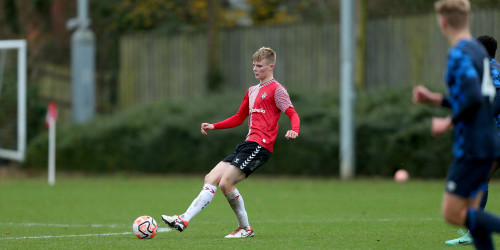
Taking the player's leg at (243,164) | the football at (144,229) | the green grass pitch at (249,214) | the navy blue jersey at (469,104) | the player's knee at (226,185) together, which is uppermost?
the navy blue jersey at (469,104)

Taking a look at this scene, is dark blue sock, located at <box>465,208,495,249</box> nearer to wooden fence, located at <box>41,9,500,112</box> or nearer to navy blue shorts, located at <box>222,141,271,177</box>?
navy blue shorts, located at <box>222,141,271,177</box>

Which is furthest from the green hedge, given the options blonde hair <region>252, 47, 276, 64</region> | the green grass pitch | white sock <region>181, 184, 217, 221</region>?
white sock <region>181, 184, 217, 221</region>

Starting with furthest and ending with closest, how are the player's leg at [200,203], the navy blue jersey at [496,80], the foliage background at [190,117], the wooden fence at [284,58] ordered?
the wooden fence at [284,58] → the foliage background at [190,117] → the player's leg at [200,203] → the navy blue jersey at [496,80]

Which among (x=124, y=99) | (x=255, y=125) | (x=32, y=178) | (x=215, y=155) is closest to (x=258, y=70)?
(x=255, y=125)

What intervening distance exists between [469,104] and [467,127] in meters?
0.20

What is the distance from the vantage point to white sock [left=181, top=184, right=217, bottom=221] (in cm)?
856

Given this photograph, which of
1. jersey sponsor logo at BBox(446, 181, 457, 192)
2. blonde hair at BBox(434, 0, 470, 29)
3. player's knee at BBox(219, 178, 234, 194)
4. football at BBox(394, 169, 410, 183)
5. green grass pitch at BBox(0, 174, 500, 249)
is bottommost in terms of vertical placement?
football at BBox(394, 169, 410, 183)

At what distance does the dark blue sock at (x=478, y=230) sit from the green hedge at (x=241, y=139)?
13.9 meters

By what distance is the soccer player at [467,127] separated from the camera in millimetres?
5695

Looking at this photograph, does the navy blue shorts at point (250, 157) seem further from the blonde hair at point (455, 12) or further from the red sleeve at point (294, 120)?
the blonde hair at point (455, 12)

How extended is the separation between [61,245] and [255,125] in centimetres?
244

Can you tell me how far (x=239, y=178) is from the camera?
28.9 feet

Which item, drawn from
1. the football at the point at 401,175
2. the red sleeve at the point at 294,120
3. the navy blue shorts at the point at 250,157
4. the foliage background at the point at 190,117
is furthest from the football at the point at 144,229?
the foliage background at the point at 190,117

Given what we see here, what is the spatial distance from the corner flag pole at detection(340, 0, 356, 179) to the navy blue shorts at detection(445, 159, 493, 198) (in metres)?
14.6
